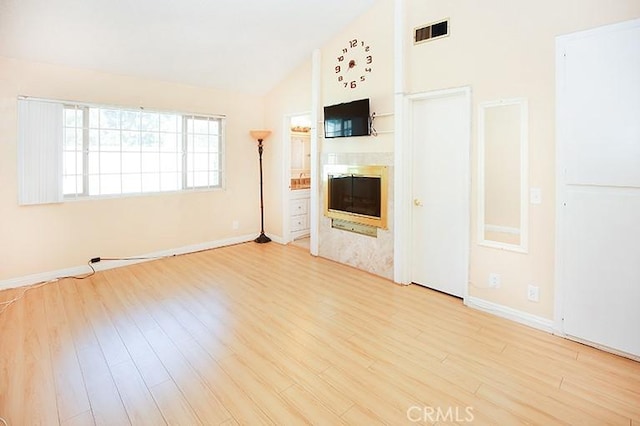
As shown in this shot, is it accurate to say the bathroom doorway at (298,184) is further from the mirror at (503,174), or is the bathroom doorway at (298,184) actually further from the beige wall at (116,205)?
the mirror at (503,174)

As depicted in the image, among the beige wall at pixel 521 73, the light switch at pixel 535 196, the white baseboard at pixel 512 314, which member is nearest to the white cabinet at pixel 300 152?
the beige wall at pixel 521 73

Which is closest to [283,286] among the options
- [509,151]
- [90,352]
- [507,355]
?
[90,352]

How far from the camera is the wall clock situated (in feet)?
13.6

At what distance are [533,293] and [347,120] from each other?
279cm

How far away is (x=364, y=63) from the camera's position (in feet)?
13.7

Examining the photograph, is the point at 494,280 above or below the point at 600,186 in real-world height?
below

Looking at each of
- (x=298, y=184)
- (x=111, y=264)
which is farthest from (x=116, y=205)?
(x=298, y=184)

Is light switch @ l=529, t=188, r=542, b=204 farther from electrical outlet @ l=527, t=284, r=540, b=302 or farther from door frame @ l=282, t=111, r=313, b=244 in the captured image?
door frame @ l=282, t=111, r=313, b=244

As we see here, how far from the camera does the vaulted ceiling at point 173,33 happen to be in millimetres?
3322

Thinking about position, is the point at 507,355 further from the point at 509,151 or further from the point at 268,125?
the point at 268,125

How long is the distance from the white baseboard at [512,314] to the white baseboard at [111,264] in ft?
12.8

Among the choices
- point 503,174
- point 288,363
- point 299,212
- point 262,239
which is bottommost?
point 288,363

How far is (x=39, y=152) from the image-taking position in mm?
3820

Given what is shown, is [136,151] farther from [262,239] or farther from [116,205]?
[262,239]
